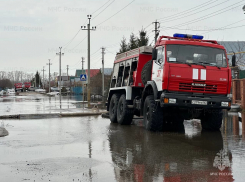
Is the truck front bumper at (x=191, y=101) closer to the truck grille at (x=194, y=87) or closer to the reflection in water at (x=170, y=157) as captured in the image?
the truck grille at (x=194, y=87)

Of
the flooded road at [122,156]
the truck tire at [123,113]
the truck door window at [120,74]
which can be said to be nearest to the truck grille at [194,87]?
the flooded road at [122,156]

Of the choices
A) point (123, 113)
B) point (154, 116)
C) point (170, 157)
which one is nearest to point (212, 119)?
point (154, 116)

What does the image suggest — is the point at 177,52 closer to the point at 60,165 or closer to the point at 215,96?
the point at 215,96

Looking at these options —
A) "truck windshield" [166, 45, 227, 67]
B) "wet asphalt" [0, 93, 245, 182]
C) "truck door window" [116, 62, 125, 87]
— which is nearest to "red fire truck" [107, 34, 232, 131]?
"truck windshield" [166, 45, 227, 67]

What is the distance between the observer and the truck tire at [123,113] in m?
13.6

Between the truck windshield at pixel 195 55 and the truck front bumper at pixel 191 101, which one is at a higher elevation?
the truck windshield at pixel 195 55

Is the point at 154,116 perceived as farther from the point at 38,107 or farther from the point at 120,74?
the point at 38,107

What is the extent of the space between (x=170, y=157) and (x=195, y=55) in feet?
15.0

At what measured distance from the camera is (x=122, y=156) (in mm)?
7598

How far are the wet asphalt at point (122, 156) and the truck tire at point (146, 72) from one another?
1.98 m

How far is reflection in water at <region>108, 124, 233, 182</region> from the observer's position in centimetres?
594

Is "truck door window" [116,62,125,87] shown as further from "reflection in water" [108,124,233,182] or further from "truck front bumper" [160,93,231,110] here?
"truck front bumper" [160,93,231,110]

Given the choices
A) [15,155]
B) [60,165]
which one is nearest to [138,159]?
[60,165]

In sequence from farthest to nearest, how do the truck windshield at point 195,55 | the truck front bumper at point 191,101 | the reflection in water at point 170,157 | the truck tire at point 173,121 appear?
1. the truck tire at point 173,121
2. the truck windshield at point 195,55
3. the truck front bumper at point 191,101
4. the reflection in water at point 170,157
